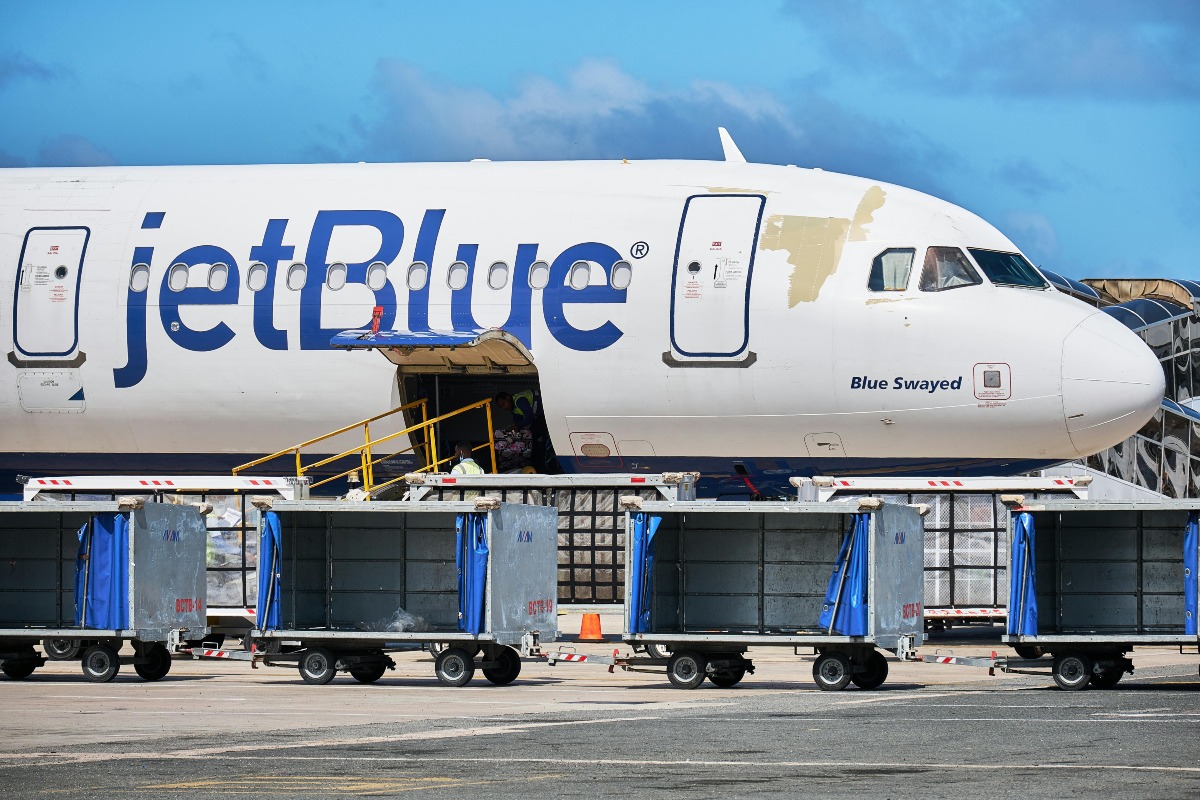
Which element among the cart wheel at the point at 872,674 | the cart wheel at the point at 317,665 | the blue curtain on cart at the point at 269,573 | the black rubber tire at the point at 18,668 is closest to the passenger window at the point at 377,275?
the blue curtain on cart at the point at 269,573

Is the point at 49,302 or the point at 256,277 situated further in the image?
the point at 49,302

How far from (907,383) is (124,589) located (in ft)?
34.6

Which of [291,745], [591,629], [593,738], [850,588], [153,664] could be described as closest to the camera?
[291,745]

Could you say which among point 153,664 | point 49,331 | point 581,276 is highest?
point 581,276

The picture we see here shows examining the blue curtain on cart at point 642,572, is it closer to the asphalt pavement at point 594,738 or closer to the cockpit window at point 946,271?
the asphalt pavement at point 594,738

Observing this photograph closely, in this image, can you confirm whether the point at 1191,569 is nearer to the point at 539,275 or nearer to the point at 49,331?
the point at 539,275

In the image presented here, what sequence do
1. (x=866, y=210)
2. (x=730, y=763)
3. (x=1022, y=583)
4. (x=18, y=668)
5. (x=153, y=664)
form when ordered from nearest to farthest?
(x=730, y=763) < (x=1022, y=583) < (x=153, y=664) < (x=18, y=668) < (x=866, y=210)

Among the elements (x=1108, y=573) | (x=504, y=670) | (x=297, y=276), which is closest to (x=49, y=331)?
(x=297, y=276)

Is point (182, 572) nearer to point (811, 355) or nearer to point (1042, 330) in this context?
point (811, 355)

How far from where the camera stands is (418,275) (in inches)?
1082

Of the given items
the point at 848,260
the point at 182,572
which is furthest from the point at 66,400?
the point at 848,260

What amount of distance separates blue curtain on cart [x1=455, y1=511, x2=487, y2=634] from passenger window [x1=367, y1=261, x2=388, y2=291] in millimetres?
7221

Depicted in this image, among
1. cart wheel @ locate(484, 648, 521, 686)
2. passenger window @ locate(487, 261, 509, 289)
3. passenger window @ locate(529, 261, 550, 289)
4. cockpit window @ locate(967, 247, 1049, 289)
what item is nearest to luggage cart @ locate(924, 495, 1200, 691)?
cockpit window @ locate(967, 247, 1049, 289)

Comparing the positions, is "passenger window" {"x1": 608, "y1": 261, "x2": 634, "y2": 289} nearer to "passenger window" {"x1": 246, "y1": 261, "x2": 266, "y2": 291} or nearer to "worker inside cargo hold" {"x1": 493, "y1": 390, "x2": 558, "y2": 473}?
"worker inside cargo hold" {"x1": 493, "y1": 390, "x2": 558, "y2": 473}
